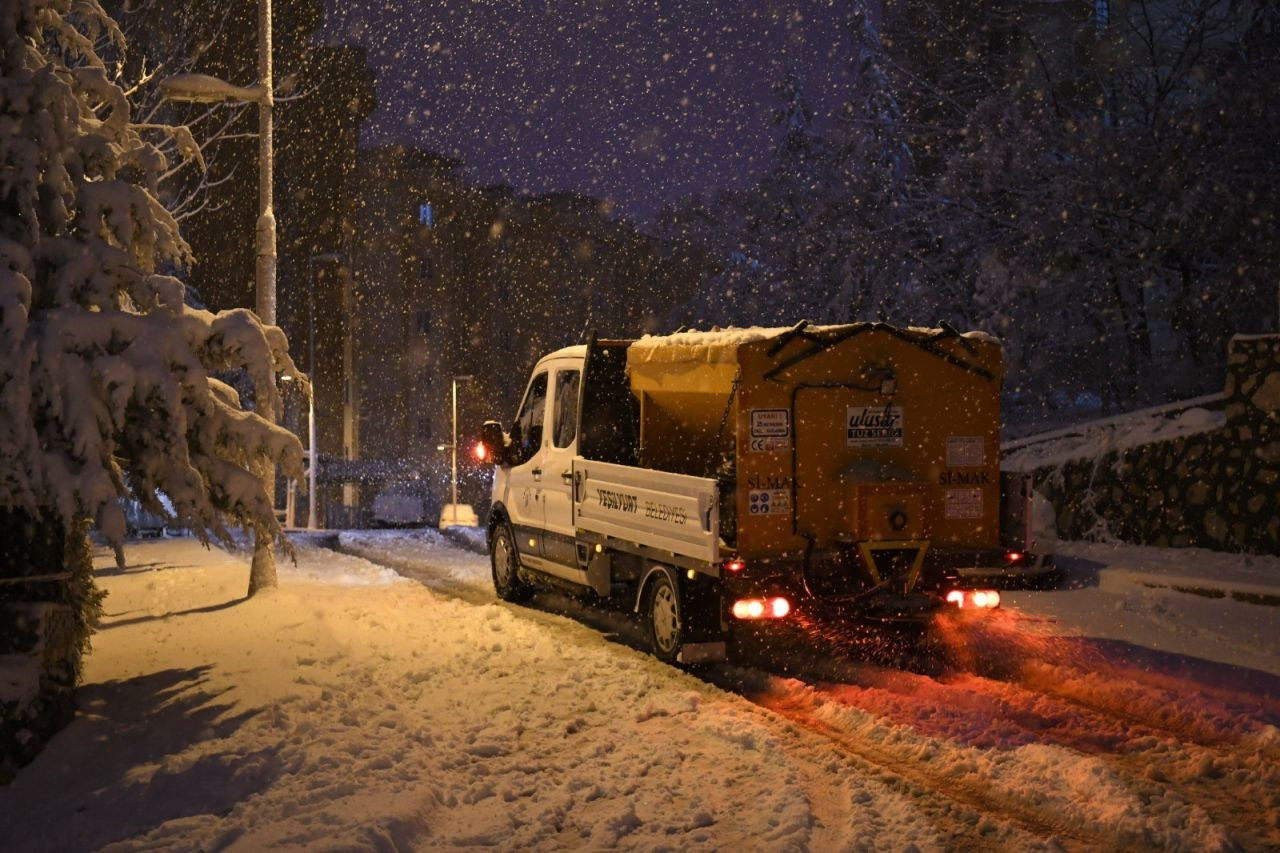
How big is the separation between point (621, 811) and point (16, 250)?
17.0ft

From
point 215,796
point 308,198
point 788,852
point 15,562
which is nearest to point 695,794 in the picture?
point 788,852

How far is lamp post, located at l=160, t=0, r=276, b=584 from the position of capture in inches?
480

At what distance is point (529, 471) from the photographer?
12.5 m

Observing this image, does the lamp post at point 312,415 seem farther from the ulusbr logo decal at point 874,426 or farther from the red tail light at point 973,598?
the red tail light at point 973,598

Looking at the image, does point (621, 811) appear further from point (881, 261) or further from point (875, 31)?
point (875, 31)

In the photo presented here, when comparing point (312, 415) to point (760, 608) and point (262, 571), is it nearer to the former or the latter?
point (262, 571)

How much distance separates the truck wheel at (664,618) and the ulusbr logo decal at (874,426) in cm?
193

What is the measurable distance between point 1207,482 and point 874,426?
7.00 meters

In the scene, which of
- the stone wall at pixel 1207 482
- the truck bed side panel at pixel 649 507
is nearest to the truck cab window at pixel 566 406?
the truck bed side panel at pixel 649 507

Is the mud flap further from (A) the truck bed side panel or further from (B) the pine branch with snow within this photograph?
(B) the pine branch with snow

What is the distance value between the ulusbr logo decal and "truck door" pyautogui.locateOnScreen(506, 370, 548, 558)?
406 centimetres

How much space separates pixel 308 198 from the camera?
45.4 m

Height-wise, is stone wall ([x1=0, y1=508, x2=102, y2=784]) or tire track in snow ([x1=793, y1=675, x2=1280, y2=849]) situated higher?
stone wall ([x1=0, y1=508, x2=102, y2=784])

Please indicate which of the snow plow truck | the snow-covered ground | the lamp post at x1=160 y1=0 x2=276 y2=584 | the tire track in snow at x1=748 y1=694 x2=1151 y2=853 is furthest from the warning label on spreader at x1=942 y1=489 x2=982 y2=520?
the lamp post at x1=160 y1=0 x2=276 y2=584
